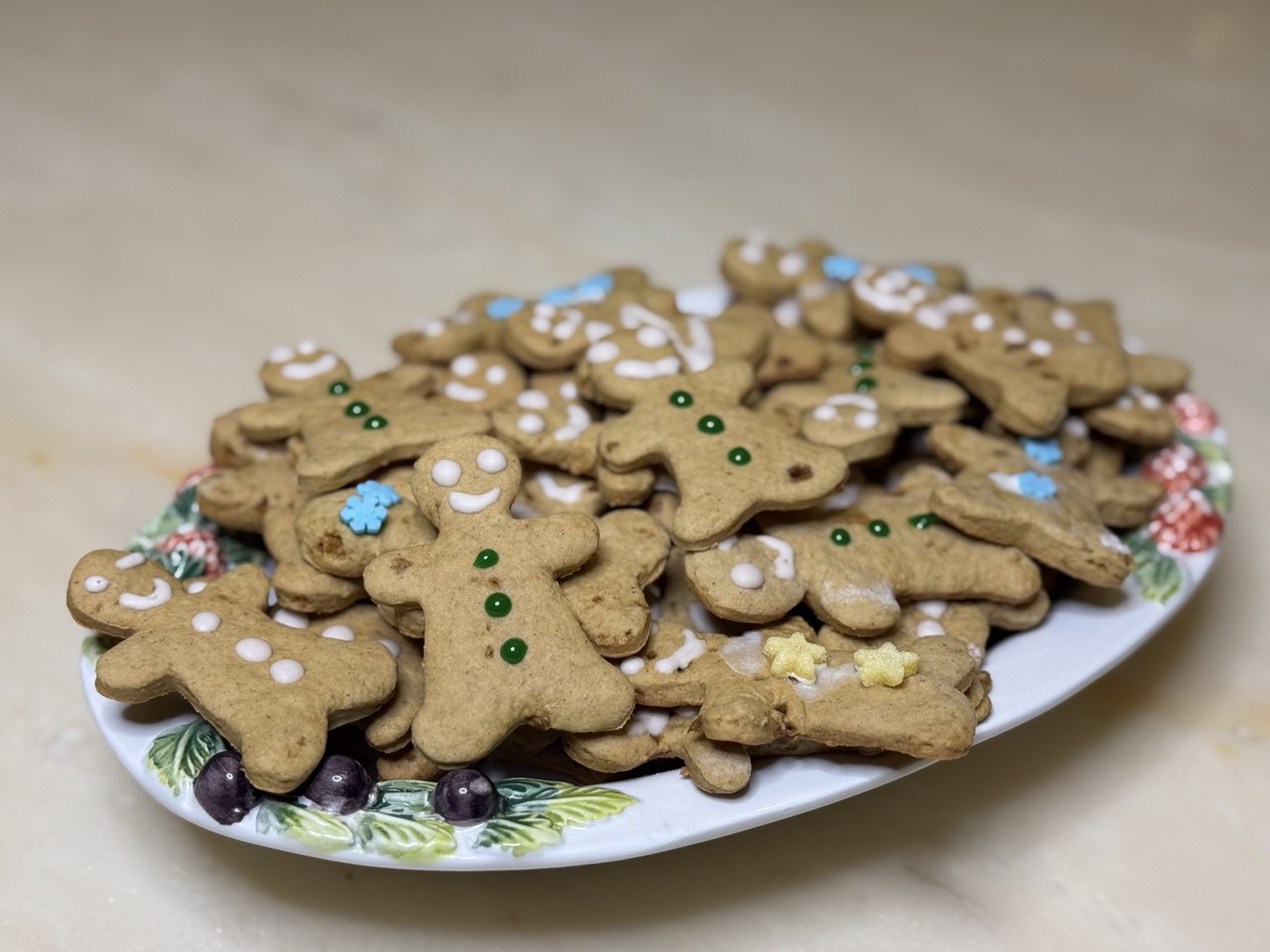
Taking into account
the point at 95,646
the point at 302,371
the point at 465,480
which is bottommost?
the point at 95,646

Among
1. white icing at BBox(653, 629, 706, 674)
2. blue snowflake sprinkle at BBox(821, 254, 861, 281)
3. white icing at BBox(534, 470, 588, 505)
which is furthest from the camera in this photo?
blue snowflake sprinkle at BBox(821, 254, 861, 281)

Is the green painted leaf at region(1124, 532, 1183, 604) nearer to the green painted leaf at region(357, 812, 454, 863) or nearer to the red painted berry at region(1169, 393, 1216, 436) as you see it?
the red painted berry at region(1169, 393, 1216, 436)

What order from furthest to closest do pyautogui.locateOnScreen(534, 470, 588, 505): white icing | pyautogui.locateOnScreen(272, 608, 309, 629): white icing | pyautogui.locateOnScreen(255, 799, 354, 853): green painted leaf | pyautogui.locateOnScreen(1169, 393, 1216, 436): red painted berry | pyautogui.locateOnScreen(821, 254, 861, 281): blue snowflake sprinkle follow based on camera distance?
pyautogui.locateOnScreen(821, 254, 861, 281): blue snowflake sprinkle → pyautogui.locateOnScreen(1169, 393, 1216, 436): red painted berry → pyautogui.locateOnScreen(534, 470, 588, 505): white icing → pyautogui.locateOnScreen(272, 608, 309, 629): white icing → pyautogui.locateOnScreen(255, 799, 354, 853): green painted leaf

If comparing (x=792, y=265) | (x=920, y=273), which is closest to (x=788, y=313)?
(x=792, y=265)

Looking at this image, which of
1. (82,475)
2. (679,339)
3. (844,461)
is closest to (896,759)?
(844,461)

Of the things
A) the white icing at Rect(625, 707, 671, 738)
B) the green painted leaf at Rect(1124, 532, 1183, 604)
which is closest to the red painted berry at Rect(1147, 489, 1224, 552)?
the green painted leaf at Rect(1124, 532, 1183, 604)

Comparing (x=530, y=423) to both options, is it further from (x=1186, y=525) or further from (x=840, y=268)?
(x=1186, y=525)

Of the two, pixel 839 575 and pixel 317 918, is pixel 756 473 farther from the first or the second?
pixel 317 918

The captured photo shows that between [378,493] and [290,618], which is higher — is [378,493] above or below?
above
